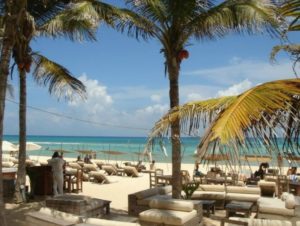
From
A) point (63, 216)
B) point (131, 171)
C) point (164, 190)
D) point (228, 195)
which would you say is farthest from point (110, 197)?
point (63, 216)

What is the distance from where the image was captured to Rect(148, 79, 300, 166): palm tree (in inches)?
114

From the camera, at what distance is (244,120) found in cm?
309

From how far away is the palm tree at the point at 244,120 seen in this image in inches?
114

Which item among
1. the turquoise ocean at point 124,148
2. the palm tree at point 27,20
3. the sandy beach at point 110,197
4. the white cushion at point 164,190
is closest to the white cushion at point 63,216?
the palm tree at point 27,20

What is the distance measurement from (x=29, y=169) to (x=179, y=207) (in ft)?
20.1

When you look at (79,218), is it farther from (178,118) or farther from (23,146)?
(23,146)

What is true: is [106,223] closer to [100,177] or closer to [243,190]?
[243,190]

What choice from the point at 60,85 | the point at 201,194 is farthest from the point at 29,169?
the point at 201,194

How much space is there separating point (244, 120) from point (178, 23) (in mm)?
5551

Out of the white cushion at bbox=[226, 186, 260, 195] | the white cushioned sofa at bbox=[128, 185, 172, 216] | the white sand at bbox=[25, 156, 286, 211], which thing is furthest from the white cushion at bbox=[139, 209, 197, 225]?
the white cushion at bbox=[226, 186, 260, 195]

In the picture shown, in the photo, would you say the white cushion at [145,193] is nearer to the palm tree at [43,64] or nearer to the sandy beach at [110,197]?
the sandy beach at [110,197]

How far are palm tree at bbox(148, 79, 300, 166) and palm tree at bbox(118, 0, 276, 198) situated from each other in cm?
391

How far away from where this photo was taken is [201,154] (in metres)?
2.93

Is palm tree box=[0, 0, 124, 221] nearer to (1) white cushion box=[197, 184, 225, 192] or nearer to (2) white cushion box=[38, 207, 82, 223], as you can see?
(2) white cushion box=[38, 207, 82, 223]
